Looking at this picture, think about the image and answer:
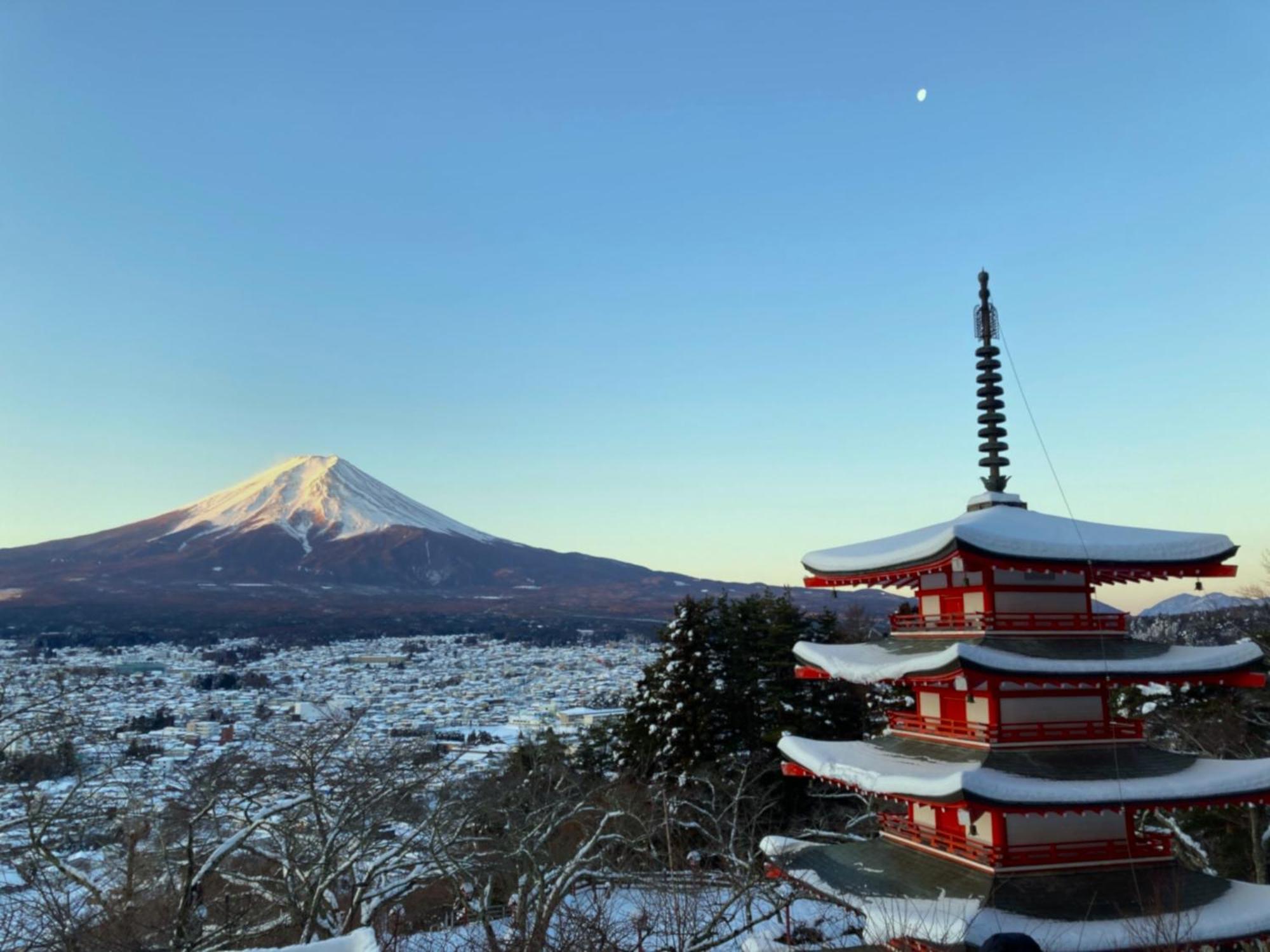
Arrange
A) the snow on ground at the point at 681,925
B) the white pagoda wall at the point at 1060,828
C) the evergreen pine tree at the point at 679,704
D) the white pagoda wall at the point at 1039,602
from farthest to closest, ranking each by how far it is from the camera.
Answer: the evergreen pine tree at the point at 679,704 → the snow on ground at the point at 681,925 → the white pagoda wall at the point at 1039,602 → the white pagoda wall at the point at 1060,828

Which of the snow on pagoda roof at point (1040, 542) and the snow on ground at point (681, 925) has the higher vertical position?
the snow on pagoda roof at point (1040, 542)

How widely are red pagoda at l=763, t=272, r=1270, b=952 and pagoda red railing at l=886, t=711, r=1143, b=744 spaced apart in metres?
0.02

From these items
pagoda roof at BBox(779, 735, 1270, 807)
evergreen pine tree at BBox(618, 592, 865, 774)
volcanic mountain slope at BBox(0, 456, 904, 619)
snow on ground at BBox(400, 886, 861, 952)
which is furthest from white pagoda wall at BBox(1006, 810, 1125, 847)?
volcanic mountain slope at BBox(0, 456, 904, 619)

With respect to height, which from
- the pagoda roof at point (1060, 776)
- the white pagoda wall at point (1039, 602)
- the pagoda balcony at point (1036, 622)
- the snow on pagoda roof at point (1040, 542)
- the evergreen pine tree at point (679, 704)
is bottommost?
the evergreen pine tree at point (679, 704)

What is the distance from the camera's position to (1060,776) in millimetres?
9641

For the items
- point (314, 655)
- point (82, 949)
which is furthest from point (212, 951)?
point (314, 655)

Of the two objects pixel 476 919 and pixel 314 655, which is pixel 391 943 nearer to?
pixel 476 919

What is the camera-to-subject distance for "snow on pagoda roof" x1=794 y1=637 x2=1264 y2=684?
9695 millimetres

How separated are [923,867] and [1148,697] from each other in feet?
65.2

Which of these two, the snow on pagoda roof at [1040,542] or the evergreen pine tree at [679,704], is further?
the evergreen pine tree at [679,704]

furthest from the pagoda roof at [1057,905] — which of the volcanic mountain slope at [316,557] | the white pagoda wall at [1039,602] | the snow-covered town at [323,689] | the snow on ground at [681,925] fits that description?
the volcanic mountain slope at [316,557]

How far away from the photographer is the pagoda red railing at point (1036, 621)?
1044cm

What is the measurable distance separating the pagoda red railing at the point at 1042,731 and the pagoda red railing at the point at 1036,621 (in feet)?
3.60

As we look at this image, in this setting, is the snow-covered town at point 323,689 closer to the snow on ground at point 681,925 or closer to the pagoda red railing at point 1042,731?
the snow on ground at point 681,925
